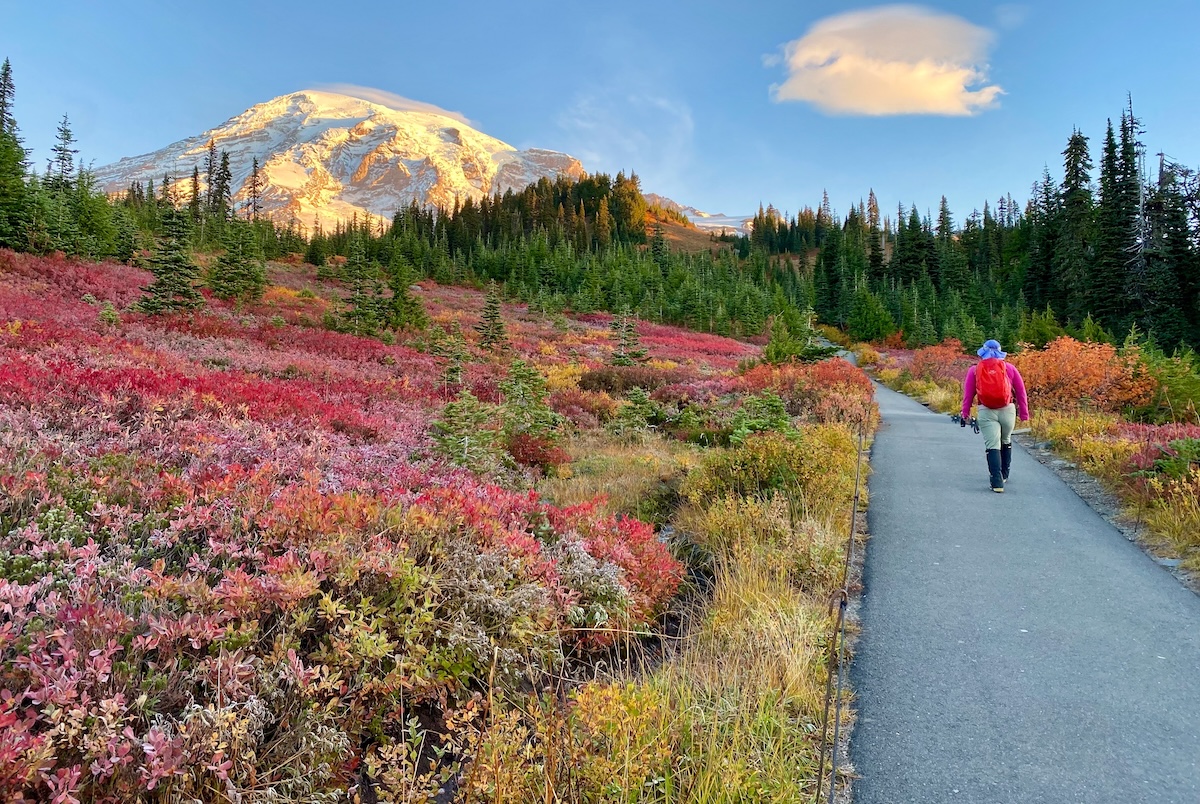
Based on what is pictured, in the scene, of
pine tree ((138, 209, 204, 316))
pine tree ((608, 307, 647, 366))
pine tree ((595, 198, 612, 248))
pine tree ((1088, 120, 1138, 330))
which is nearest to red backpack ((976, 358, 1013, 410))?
pine tree ((608, 307, 647, 366))

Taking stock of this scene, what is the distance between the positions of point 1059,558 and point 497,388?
488 inches

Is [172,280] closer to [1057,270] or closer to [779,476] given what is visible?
[779,476]

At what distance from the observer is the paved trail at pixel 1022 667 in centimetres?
307

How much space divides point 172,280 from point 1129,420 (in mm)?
26413

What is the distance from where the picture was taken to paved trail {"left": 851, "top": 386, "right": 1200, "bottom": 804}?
3.07 m

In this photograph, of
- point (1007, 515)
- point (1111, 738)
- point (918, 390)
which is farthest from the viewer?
point (918, 390)

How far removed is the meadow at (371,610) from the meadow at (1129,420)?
3361mm

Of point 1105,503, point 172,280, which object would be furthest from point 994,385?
point 172,280

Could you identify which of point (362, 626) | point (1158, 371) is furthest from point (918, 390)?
point (362, 626)

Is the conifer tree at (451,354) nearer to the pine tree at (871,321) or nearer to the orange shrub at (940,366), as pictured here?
the orange shrub at (940,366)

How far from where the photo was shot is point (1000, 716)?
11.6ft

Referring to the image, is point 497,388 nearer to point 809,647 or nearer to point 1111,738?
point 809,647

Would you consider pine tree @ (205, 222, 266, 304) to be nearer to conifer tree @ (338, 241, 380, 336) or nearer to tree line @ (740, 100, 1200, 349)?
conifer tree @ (338, 241, 380, 336)

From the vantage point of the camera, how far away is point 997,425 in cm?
873
